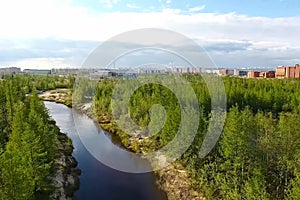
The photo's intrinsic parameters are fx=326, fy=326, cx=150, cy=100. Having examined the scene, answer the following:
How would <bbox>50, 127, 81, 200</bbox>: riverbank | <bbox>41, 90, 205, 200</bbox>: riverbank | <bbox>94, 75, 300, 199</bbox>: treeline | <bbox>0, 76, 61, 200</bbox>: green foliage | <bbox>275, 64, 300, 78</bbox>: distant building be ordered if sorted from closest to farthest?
<bbox>0, 76, 61, 200</bbox>: green foliage → <bbox>94, 75, 300, 199</bbox>: treeline → <bbox>50, 127, 81, 200</bbox>: riverbank → <bbox>41, 90, 205, 200</bbox>: riverbank → <bbox>275, 64, 300, 78</bbox>: distant building

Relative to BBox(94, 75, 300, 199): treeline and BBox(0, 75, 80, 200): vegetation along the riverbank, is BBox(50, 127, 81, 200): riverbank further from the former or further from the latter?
BBox(94, 75, 300, 199): treeline

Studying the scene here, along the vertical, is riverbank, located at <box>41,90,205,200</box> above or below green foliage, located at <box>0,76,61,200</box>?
below

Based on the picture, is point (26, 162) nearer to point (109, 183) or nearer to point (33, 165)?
point (33, 165)

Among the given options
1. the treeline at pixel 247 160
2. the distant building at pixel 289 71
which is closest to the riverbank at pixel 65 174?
the treeline at pixel 247 160

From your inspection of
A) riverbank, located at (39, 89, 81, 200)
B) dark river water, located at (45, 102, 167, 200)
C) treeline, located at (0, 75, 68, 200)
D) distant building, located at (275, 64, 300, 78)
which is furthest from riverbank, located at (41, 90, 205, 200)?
distant building, located at (275, 64, 300, 78)

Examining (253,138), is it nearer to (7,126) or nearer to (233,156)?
(233,156)

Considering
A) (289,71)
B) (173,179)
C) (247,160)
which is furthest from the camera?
(289,71)

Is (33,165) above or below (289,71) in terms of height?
Result: below

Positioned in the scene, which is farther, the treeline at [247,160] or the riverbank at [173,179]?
the riverbank at [173,179]

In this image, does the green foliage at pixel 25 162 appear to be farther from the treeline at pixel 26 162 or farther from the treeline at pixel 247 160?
the treeline at pixel 247 160

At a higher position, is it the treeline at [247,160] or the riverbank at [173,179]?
the treeline at [247,160]

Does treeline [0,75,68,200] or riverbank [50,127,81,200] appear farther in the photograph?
riverbank [50,127,81,200]

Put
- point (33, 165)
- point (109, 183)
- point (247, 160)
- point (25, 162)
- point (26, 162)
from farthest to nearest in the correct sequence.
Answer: point (109, 183) < point (247, 160) < point (33, 165) < point (26, 162) < point (25, 162)

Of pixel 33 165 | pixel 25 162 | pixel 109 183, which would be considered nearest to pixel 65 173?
pixel 109 183
